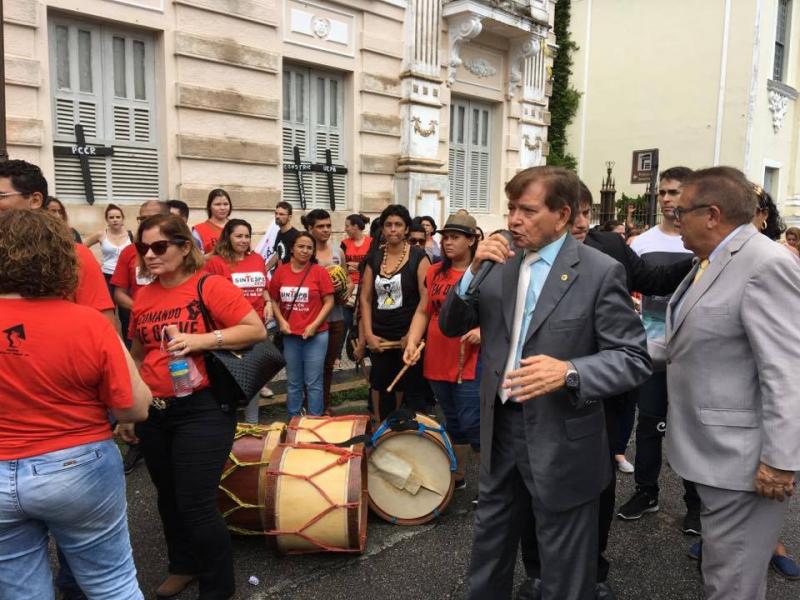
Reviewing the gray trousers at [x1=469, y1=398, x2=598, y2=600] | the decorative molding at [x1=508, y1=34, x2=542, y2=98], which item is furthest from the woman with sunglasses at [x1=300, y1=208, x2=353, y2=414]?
the decorative molding at [x1=508, y1=34, x2=542, y2=98]

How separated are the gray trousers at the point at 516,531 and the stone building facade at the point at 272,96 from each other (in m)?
6.98

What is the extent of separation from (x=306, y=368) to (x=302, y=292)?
655 mm

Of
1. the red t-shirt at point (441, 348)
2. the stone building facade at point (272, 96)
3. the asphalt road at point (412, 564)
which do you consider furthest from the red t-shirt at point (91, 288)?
the stone building facade at point (272, 96)

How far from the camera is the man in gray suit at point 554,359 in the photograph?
2.39 metres

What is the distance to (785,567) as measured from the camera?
3.51m

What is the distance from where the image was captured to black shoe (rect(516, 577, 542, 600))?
3168mm

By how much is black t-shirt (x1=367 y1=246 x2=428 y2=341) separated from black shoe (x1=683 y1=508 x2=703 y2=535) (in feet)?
7.57

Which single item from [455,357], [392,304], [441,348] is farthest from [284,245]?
[455,357]

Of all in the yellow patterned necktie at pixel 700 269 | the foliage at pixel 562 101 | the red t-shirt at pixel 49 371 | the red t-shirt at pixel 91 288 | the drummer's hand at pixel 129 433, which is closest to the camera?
the red t-shirt at pixel 49 371

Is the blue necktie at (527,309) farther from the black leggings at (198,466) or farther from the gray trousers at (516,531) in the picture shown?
the black leggings at (198,466)

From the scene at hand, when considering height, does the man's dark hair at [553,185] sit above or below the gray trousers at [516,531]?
above

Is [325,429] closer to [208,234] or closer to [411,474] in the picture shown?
[411,474]

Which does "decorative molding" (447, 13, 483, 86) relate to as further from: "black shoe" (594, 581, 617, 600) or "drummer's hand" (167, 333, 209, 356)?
"black shoe" (594, 581, 617, 600)

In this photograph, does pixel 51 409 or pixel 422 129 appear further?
pixel 422 129
